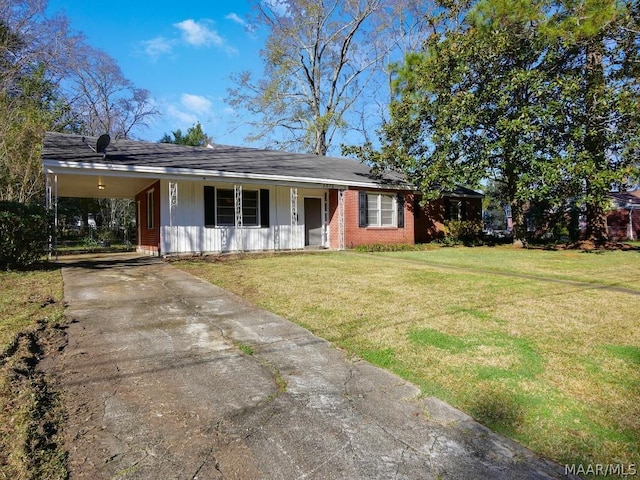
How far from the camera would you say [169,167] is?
1180cm

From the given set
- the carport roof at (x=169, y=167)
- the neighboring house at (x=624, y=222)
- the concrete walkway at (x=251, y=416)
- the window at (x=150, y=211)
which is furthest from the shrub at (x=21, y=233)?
the neighboring house at (x=624, y=222)

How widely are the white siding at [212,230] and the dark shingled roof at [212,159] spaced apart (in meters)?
0.75

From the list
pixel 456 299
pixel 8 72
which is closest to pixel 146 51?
pixel 8 72

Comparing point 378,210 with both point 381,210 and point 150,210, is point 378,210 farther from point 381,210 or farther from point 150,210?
point 150,210

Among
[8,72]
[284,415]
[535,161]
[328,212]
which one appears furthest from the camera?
[8,72]

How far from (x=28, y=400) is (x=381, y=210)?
48.6 feet

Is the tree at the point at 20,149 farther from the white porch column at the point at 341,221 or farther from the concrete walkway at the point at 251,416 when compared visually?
the concrete walkway at the point at 251,416

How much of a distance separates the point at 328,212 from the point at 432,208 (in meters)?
5.58

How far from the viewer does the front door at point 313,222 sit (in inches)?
635

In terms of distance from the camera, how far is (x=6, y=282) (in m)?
7.25

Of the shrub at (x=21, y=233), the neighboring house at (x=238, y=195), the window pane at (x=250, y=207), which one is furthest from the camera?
the window pane at (x=250, y=207)

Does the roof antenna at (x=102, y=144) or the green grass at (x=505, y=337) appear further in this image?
the roof antenna at (x=102, y=144)

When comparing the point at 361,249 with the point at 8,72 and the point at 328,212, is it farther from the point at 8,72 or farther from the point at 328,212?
the point at 8,72

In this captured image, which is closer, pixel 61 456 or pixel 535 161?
pixel 61 456
